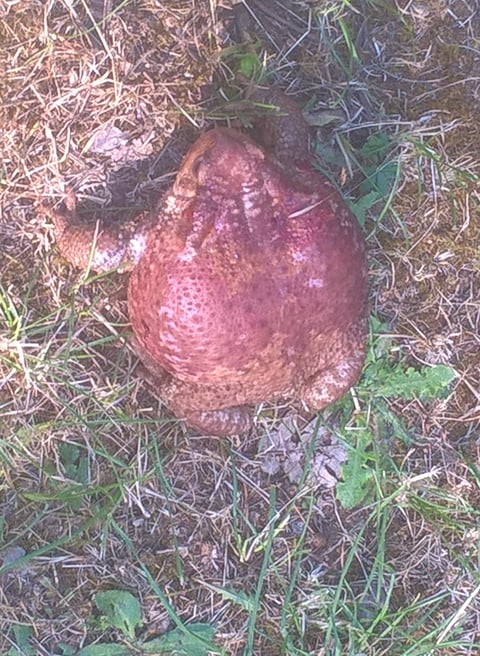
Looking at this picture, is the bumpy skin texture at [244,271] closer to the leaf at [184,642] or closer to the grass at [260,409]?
the grass at [260,409]

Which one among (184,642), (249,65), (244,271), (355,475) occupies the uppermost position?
(249,65)

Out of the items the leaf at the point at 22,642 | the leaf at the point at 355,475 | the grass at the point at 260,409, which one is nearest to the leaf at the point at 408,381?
the grass at the point at 260,409

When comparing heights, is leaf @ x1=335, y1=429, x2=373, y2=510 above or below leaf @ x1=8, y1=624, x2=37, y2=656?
above

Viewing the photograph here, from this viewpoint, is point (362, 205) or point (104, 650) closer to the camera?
point (362, 205)

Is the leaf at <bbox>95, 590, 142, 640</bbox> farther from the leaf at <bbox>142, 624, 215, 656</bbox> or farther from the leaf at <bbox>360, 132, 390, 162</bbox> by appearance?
the leaf at <bbox>360, 132, 390, 162</bbox>

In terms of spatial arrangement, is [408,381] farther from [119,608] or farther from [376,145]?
[119,608]

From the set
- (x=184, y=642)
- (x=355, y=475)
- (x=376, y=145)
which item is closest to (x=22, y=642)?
(x=184, y=642)

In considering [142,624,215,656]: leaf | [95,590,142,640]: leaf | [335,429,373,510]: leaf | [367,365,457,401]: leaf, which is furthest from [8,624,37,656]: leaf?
[367,365,457,401]: leaf
